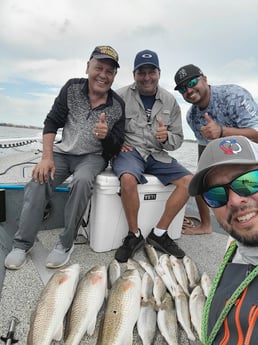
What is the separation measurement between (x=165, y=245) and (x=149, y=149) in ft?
3.01

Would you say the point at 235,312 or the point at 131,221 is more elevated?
the point at 235,312

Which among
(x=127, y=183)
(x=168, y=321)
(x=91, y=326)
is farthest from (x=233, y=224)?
(x=127, y=183)

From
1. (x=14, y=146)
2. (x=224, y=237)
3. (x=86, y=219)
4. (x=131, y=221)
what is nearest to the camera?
(x=131, y=221)

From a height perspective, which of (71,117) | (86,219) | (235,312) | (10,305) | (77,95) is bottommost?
(10,305)

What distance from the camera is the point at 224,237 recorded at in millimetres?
3262

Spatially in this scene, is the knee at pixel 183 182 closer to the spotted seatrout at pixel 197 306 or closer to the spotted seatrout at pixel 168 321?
the spotted seatrout at pixel 197 306

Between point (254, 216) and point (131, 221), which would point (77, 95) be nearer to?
point (131, 221)

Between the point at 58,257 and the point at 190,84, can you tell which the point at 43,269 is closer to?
the point at 58,257

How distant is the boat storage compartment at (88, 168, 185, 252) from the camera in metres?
2.62

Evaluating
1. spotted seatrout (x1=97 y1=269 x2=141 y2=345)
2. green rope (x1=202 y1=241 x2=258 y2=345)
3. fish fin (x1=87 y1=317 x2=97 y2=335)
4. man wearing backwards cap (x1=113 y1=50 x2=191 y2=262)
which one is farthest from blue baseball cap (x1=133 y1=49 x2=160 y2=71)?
fish fin (x1=87 y1=317 x2=97 y2=335)

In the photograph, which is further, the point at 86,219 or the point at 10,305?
the point at 86,219

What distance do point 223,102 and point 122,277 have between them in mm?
1887

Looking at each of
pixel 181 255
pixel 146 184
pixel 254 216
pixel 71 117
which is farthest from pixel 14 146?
pixel 254 216

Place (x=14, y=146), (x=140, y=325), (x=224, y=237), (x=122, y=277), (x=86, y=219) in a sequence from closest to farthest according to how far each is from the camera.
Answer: (x=140, y=325)
(x=122, y=277)
(x=86, y=219)
(x=224, y=237)
(x=14, y=146)
